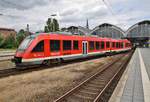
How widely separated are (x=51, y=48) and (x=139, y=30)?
87.2m

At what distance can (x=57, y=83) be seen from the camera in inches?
388

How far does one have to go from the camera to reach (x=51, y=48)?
607 inches

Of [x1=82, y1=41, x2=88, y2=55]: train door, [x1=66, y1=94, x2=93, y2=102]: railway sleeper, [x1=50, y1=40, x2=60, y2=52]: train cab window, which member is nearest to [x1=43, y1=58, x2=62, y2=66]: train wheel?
[x1=50, y1=40, x2=60, y2=52]: train cab window

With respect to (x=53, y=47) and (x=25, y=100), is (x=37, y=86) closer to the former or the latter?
(x=25, y=100)

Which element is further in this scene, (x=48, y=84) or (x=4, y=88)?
(x=48, y=84)

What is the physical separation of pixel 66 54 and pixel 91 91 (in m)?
9.36

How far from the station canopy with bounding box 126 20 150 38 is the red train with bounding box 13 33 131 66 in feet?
253

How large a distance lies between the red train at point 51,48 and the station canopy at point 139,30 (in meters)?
77.2

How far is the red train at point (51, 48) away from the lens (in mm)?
13398

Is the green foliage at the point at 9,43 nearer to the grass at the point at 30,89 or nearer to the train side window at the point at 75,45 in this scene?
the train side window at the point at 75,45

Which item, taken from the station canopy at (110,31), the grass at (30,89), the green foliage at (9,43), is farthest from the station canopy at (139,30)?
the grass at (30,89)

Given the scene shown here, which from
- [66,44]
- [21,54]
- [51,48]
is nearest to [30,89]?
[21,54]

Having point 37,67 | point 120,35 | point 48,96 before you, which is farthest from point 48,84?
point 120,35

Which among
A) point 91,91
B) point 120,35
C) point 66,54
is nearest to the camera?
point 91,91
